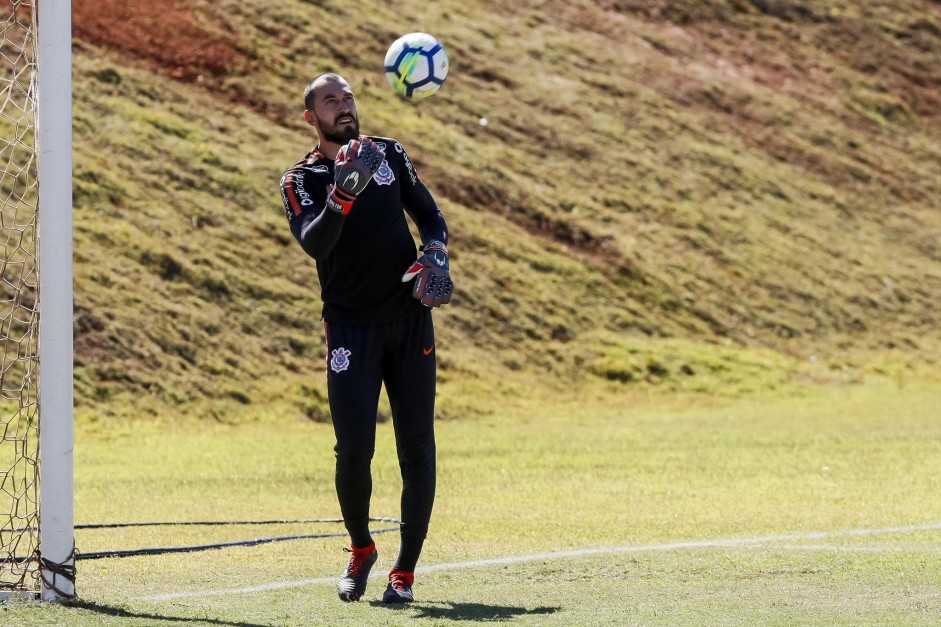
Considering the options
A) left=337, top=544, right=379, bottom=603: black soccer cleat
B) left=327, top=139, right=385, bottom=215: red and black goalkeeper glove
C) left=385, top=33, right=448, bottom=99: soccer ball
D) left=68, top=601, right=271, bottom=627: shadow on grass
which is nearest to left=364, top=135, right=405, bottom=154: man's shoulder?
left=327, top=139, right=385, bottom=215: red and black goalkeeper glove

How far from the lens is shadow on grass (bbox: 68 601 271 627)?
5.28 m

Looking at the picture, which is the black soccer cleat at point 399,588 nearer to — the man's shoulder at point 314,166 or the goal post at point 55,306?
the goal post at point 55,306

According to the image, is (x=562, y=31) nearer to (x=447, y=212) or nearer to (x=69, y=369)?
(x=447, y=212)

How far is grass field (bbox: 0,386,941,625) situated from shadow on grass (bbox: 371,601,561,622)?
0.05 feet

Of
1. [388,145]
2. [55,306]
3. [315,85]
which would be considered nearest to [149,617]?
[55,306]

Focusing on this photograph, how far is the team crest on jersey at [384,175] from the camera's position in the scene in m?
5.96

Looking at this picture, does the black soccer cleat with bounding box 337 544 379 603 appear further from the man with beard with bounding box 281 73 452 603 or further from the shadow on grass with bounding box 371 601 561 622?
the shadow on grass with bounding box 371 601 561 622

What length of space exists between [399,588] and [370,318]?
3.89ft

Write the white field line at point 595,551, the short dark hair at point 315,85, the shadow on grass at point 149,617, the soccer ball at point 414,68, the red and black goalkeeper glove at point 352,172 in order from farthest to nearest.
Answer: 1. the soccer ball at point 414,68
2. the white field line at point 595,551
3. the short dark hair at point 315,85
4. the red and black goalkeeper glove at point 352,172
5. the shadow on grass at point 149,617

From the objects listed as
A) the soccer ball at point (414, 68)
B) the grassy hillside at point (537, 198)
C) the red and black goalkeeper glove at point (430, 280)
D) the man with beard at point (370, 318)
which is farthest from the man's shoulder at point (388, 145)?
the grassy hillside at point (537, 198)

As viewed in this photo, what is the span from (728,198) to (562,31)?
6.59 meters

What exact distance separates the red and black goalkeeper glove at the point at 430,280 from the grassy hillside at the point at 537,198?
1223cm

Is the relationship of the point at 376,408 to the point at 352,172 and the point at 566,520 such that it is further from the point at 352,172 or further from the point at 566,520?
the point at 566,520

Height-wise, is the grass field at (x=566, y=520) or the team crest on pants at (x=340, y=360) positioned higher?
the team crest on pants at (x=340, y=360)
